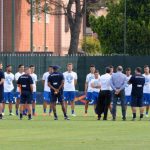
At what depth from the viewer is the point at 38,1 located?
68.6m

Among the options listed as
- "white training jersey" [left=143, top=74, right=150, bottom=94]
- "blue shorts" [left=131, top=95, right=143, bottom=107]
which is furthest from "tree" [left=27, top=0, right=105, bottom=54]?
"blue shorts" [left=131, top=95, right=143, bottom=107]

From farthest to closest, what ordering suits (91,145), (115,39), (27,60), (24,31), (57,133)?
(24,31) < (115,39) < (27,60) < (57,133) < (91,145)

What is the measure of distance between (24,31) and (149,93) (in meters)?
35.3

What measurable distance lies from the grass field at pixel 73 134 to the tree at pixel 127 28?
28.2 meters

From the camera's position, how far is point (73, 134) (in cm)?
2477

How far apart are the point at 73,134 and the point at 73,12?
43.1m

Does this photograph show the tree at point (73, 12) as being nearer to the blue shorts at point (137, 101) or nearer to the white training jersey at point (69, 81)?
the white training jersey at point (69, 81)

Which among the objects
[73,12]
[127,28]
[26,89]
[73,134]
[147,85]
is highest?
[73,12]

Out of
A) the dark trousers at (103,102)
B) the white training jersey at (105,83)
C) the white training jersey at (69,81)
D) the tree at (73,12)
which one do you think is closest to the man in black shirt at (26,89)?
the dark trousers at (103,102)

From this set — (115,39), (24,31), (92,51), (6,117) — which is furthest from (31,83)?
(92,51)

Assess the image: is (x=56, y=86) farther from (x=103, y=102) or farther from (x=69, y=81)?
(x=69, y=81)

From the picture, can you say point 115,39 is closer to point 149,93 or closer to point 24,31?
point 24,31

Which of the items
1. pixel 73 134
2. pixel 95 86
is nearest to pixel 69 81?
pixel 95 86

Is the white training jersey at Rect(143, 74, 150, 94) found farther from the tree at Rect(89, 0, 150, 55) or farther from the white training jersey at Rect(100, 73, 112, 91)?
the tree at Rect(89, 0, 150, 55)
